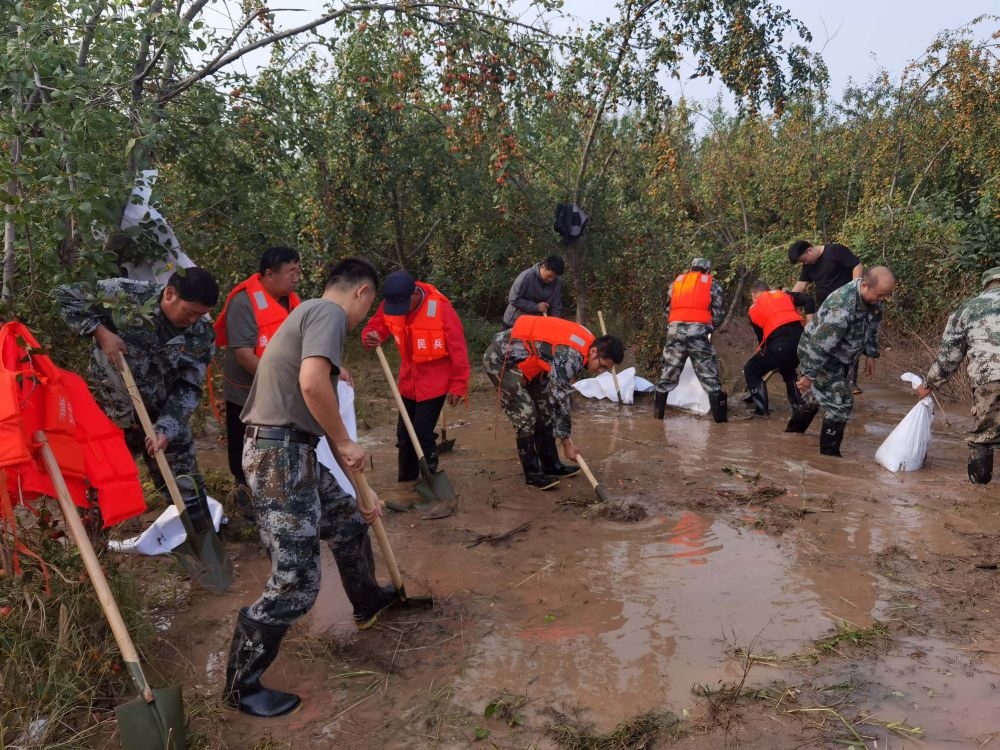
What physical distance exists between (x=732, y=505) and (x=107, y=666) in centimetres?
391

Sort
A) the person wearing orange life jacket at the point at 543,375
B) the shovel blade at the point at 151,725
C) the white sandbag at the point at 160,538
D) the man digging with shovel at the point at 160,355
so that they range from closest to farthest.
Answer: the shovel blade at the point at 151,725 < the man digging with shovel at the point at 160,355 < the white sandbag at the point at 160,538 < the person wearing orange life jacket at the point at 543,375

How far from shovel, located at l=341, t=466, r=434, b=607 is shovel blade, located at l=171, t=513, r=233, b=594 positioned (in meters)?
1.06

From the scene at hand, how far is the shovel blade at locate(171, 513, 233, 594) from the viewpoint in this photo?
3.95m

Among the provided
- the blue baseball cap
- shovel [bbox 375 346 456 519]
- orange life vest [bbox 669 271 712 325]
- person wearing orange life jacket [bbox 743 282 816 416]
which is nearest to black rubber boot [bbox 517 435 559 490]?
shovel [bbox 375 346 456 519]

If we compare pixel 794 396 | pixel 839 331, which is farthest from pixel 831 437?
pixel 794 396

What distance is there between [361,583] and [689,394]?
548 cm

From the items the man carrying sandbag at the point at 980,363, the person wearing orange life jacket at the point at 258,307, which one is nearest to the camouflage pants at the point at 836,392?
the man carrying sandbag at the point at 980,363

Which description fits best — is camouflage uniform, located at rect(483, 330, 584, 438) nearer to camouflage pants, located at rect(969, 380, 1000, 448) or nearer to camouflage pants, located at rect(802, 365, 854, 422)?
camouflage pants, located at rect(802, 365, 854, 422)

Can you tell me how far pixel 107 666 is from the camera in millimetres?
2877

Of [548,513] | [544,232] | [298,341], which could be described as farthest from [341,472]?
[544,232]

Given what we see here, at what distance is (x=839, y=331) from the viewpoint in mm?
5914

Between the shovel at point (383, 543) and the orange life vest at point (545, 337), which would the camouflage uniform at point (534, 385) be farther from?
the shovel at point (383, 543)

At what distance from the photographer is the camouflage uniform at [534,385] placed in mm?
5102

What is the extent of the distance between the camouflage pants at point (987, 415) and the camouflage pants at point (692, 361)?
2.55m
